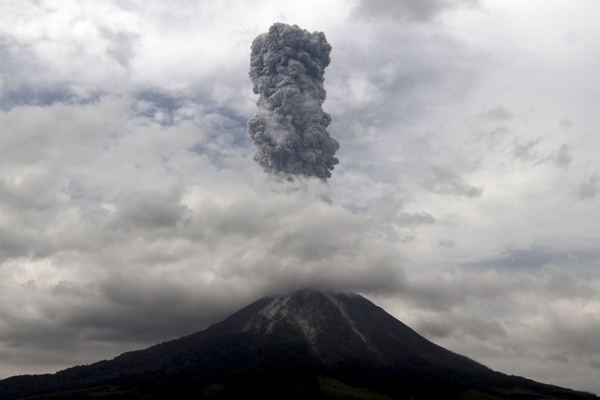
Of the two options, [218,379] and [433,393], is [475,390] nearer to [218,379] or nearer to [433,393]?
[433,393]

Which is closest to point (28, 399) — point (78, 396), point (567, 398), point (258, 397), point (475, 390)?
point (78, 396)

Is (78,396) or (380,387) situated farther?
(380,387)

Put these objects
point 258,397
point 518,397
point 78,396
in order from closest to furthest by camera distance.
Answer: point 258,397
point 78,396
point 518,397

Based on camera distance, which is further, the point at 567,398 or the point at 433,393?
the point at 567,398

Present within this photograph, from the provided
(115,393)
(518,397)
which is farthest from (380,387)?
(115,393)

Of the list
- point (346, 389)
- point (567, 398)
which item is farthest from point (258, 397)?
point (567, 398)

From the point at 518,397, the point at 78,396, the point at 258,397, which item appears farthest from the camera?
the point at 518,397

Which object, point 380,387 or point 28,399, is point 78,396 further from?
point 380,387

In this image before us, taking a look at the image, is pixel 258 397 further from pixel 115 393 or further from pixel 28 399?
pixel 28 399
